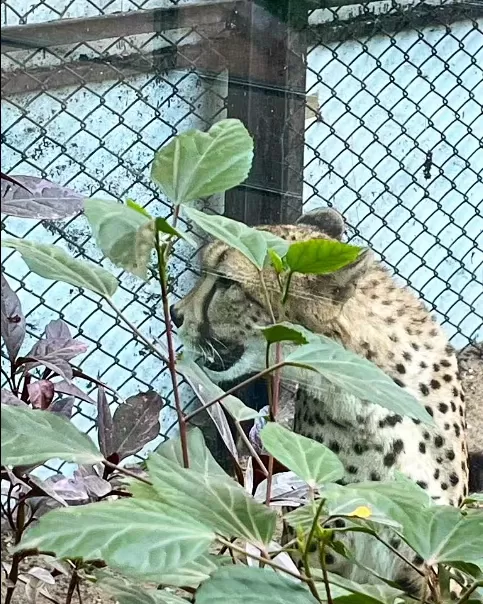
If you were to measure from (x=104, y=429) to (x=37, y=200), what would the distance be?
10.1 inches

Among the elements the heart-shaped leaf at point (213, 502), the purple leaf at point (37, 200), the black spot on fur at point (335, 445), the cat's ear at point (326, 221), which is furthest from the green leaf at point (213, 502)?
the cat's ear at point (326, 221)

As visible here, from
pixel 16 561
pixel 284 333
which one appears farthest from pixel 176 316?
pixel 284 333

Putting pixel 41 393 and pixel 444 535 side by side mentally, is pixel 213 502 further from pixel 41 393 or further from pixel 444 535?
pixel 41 393

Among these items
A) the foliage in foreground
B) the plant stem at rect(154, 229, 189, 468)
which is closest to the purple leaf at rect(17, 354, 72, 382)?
the foliage in foreground

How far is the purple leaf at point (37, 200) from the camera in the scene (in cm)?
81

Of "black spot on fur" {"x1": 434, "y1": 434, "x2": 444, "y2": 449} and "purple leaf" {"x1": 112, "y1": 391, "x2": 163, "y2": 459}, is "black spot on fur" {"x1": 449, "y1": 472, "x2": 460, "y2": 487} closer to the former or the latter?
"black spot on fur" {"x1": 434, "y1": 434, "x2": 444, "y2": 449}

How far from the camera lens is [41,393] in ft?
3.21

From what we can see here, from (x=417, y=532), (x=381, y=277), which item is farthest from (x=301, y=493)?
(x=381, y=277)

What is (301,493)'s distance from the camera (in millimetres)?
937

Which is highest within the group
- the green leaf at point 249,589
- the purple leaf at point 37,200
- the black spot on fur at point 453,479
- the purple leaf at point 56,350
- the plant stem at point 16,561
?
the purple leaf at point 37,200

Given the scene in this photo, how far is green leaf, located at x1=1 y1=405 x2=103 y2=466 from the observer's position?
0.64m

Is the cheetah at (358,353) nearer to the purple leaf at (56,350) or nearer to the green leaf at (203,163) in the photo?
the purple leaf at (56,350)

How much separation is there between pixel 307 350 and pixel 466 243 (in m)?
1.66

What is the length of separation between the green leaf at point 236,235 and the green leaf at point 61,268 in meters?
0.10
